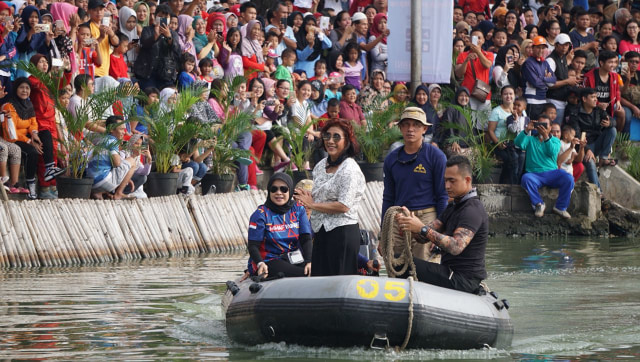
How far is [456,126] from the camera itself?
18281mm

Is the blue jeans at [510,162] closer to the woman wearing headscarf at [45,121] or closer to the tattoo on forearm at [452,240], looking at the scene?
the woman wearing headscarf at [45,121]

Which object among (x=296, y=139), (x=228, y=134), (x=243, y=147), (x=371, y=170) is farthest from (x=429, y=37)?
(x=228, y=134)

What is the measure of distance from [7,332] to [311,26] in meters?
11.6

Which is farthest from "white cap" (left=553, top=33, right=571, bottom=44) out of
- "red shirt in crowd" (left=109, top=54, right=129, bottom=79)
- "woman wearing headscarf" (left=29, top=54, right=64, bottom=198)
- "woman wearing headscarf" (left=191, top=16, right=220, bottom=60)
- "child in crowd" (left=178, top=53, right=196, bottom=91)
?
"woman wearing headscarf" (left=29, top=54, right=64, bottom=198)

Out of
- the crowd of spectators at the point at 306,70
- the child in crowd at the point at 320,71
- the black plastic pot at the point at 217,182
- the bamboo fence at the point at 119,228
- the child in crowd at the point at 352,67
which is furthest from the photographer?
the child in crowd at the point at 352,67

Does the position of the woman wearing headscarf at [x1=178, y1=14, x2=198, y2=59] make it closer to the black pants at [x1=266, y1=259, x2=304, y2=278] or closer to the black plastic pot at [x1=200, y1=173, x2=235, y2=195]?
the black plastic pot at [x1=200, y1=173, x2=235, y2=195]

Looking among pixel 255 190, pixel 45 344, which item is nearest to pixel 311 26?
pixel 255 190

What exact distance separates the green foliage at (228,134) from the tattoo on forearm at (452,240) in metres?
7.81

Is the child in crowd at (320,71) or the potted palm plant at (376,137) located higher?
the child in crowd at (320,71)

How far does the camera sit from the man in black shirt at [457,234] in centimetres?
813

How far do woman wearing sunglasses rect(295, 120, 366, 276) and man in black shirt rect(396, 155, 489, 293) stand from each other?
576 millimetres

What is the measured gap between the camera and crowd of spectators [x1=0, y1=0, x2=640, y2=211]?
14.8 meters

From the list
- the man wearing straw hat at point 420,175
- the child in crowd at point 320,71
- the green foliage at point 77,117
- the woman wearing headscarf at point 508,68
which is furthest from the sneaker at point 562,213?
the man wearing straw hat at point 420,175

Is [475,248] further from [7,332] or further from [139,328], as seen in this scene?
[7,332]
